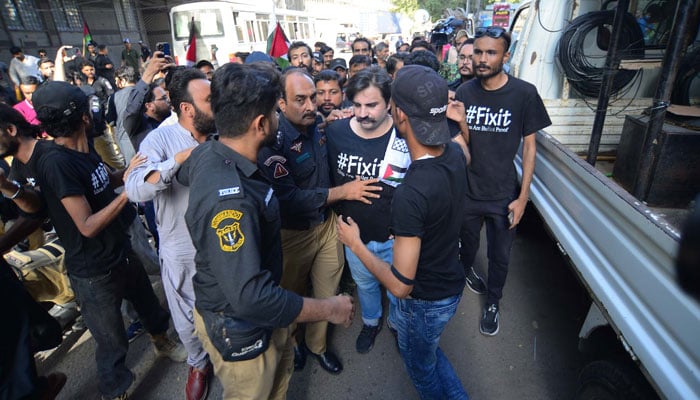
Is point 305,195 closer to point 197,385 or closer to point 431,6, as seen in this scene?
point 197,385

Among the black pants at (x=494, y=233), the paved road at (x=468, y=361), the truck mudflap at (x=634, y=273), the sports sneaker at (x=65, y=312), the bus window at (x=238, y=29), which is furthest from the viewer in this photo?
the bus window at (x=238, y=29)

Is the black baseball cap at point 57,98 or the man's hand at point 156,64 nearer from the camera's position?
the black baseball cap at point 57,98

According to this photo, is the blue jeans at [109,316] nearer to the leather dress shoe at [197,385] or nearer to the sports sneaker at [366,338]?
the leather dress shoe at [197,385]

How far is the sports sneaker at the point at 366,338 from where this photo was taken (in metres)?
2.80

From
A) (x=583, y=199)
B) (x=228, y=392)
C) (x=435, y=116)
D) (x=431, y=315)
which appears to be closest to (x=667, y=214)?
(x=583, y=199)

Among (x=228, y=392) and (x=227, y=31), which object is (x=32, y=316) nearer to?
(x=228, y=392)

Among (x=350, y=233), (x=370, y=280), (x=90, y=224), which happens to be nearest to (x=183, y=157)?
(x=90, y=224)

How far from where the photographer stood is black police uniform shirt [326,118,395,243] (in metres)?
2.33

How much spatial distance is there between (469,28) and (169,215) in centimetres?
1343

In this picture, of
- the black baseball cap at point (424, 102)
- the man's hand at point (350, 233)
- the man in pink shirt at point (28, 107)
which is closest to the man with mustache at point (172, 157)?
the man's hand at point (350, 233)

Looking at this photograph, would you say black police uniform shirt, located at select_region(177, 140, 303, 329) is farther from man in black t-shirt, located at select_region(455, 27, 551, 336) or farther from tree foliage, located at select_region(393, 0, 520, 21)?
tree foliage, located at select_region(393, 0, 520, 21)

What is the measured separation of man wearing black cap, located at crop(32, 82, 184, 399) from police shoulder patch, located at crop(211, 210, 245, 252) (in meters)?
1.08

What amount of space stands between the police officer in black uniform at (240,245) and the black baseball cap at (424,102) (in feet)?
1.72

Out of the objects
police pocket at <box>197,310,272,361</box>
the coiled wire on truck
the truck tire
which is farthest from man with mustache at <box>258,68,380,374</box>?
the coiled wire on truck
